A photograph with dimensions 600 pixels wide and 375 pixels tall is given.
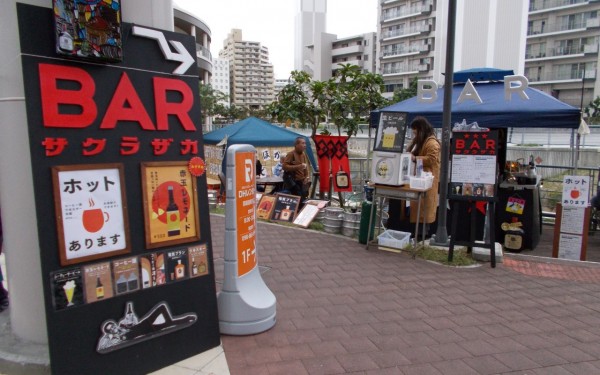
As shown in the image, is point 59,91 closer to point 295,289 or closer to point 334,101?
point 295,289

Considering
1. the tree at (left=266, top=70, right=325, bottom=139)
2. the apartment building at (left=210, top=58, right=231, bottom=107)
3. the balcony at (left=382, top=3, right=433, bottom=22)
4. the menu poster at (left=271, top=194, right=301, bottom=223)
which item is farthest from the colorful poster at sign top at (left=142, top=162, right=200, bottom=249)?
the apartment building at (left=210, top=58, right=231, bottom=107)

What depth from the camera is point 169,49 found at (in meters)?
3.06

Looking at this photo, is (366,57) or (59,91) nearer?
(59,91)

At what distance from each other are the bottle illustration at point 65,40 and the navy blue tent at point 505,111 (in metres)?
6.17

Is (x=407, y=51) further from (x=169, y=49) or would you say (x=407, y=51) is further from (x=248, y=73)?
(x=248, y=73)

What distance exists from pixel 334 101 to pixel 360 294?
22.5ft

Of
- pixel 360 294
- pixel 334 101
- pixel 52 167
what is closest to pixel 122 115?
pixel 52 167

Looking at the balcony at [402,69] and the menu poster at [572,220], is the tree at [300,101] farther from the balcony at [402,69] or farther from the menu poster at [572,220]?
the balcony at [402,69]

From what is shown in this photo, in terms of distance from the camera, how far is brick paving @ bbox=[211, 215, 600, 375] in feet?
10.8

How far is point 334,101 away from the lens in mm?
10680

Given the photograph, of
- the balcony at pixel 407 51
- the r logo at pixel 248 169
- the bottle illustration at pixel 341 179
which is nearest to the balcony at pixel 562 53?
the balcony at pixel 407 51

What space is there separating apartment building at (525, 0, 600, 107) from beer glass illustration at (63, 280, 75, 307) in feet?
181

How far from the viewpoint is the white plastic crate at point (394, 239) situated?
20.4ft

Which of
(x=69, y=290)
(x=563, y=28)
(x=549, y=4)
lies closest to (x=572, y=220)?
(x=69, y=290)
